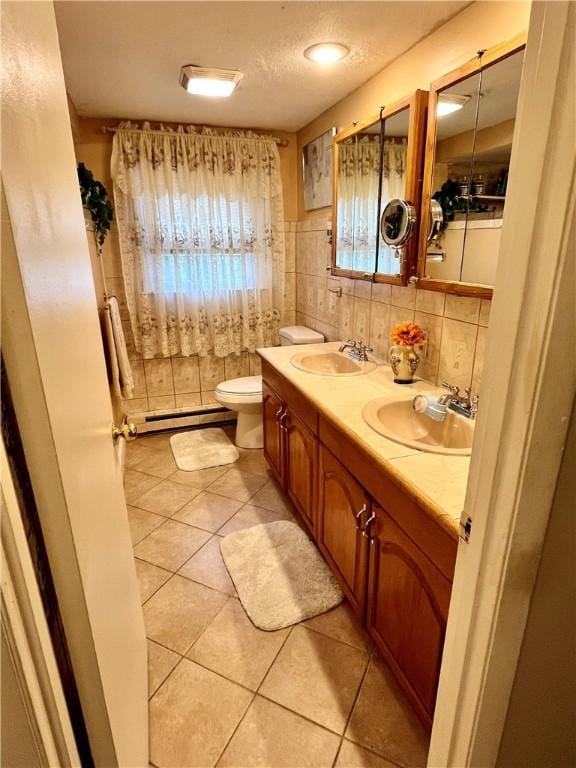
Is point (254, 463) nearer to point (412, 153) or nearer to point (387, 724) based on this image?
point (387, 724)

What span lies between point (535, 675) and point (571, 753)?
0.74ft

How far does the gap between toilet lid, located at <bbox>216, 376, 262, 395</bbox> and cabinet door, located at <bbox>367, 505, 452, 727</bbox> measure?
5.51ft

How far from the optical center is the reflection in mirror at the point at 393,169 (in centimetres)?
178

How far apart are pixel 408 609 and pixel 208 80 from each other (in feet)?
7.88

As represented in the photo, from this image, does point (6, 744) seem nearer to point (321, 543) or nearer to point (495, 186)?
point (321, 543)

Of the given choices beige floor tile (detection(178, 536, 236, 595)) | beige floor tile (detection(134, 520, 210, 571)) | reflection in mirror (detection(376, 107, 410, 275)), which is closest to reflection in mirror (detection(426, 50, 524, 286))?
reflection in mirror (detection(376, 107, 410, 275))

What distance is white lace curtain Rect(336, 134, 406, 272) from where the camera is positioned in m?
1.89

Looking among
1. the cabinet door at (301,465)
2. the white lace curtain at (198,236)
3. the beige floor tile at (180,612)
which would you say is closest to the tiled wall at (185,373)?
the white lace curtain at (198,236)

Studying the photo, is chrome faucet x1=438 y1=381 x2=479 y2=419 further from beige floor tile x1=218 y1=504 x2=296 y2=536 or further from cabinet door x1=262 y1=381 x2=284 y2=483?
beige floor tile x1=218 y1=504 x2=296 y2=536

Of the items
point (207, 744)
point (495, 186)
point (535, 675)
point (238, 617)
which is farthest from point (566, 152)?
point (238, 617)

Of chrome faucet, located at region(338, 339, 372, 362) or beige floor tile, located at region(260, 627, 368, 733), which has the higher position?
chrome faucet, located at region(338, 339, 372, 362)

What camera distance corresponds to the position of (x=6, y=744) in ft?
1.46

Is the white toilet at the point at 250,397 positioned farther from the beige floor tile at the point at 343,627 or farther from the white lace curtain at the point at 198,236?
the beige floor tile at the point at 343,627

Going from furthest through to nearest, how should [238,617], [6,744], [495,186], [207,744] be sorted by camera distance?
[238,617] < [495,186] < [207,744] < [6,744]
